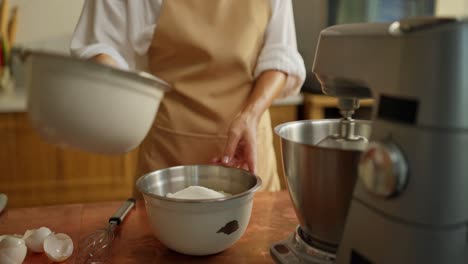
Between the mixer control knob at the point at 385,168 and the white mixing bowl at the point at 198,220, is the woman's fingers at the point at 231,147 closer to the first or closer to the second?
the white mixing bowl at the point at 198,220

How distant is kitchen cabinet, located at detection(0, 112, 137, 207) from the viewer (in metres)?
2.12

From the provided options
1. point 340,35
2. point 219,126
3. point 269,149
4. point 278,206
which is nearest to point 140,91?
point 340,35

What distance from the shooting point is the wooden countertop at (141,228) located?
2.26ft

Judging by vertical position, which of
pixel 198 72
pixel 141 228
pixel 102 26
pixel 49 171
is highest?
pixel 102 26

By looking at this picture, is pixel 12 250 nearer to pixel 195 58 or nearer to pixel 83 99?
pixel 83 99

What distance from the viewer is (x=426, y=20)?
454 millimetres

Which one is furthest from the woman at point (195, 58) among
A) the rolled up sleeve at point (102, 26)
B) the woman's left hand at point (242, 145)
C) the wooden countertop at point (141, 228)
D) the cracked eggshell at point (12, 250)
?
the cracked eggshell at point (12, 250)

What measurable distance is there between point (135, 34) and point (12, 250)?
24.7 inches

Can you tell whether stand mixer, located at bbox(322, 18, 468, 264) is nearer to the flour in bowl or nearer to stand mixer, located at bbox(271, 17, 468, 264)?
stand mixer, located at bbox(271, 17, 468, 264)

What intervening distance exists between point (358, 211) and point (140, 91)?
10.6 inches

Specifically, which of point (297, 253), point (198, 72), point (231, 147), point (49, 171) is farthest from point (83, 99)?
point (49, 171)

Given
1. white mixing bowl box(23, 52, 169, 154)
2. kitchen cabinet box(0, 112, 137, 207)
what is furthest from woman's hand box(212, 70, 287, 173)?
kitchen cabinet box(0, 112, 137, 207)

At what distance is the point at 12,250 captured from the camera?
64 centimetres

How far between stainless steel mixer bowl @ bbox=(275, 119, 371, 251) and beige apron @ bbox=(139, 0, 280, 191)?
48 cm
